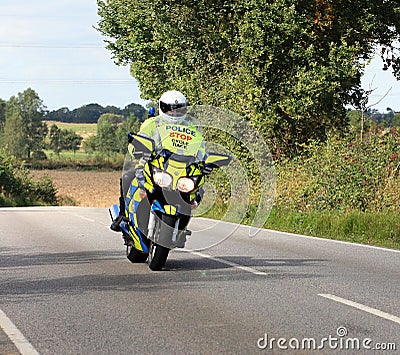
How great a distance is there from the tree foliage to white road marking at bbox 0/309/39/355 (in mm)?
18659

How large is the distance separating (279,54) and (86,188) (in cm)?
3889

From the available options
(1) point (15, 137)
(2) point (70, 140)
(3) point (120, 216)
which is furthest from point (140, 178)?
(1) point (15, 137)

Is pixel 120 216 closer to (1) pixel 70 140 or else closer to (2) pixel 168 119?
(2) pixel 168 119

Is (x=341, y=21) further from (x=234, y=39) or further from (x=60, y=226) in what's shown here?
(x=60, y=226)

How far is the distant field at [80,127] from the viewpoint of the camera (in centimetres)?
13988

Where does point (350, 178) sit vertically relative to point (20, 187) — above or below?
above

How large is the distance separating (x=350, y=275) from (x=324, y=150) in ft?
40.9

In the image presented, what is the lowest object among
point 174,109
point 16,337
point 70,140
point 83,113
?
point 16,337

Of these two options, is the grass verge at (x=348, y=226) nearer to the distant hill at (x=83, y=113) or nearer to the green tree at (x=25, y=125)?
the green tree at (x=25, y=125)

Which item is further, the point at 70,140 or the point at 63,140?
the point at 63,140

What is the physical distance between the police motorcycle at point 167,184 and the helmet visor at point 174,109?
20cm

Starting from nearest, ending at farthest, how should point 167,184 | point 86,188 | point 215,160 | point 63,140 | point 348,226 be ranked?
point 167,184 < point 215,160 < point 348,226 < point 86,188 < point 63,140

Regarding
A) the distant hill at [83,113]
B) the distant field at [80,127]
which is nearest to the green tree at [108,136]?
the distant field at [80,127]

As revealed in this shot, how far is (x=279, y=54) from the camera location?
2589 centimetres
